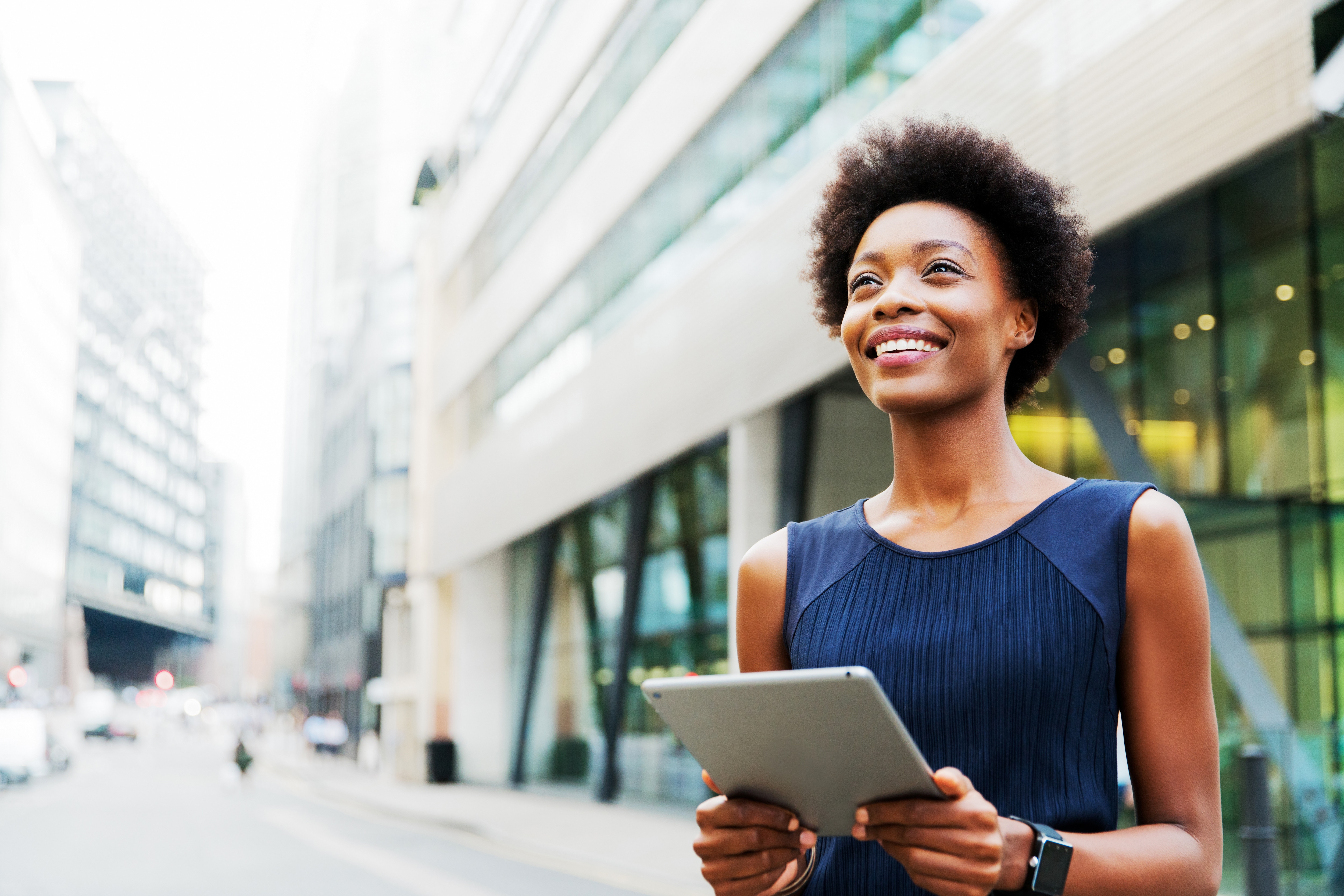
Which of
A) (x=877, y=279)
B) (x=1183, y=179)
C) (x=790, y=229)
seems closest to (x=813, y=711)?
(x=877, y=279)

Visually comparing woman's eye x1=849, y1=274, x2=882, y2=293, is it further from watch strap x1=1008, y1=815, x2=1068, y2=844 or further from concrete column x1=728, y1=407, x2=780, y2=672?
concrete column x1=728, y1=407, x2=780, y2=672

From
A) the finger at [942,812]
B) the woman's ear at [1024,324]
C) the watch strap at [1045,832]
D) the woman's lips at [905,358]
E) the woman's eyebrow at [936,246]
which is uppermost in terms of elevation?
the woman's eyebrow at [936,246]

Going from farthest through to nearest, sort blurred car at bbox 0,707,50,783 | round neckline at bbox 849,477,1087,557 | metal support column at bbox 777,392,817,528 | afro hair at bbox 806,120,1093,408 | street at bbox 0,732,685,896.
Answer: blurred car at bbox 0,707,50,783 → metal support column at bbox 777,392,817,528 → street at bbox 0,732,685,896 → afro hair at bbox 806,120,1093,408 → round neckline at bbox 849,477,1087,557

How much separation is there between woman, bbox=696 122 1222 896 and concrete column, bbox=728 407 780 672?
45.6ft

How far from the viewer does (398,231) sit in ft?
188

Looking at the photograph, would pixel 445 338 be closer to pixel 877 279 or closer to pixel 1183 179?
pixel 1183 179

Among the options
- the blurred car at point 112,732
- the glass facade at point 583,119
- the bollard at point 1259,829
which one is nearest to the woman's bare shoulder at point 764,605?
the bollard at point 1259,829

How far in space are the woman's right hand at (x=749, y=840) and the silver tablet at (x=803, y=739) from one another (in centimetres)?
2

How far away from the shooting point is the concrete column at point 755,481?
52.4 ft

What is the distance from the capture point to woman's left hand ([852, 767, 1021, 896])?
1.39 m

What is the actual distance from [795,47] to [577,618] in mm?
14544

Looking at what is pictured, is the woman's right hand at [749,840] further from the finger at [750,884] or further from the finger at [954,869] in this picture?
the finger at [954,869]

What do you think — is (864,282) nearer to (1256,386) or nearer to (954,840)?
(954,840)

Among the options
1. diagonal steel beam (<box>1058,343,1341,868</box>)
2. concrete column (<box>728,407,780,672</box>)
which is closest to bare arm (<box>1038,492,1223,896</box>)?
diagonal steel beam (<box>1058,343,1341,868</box>)
